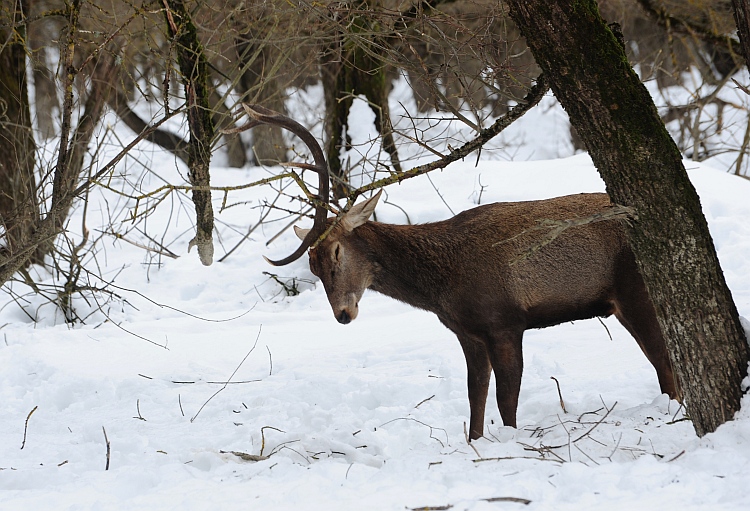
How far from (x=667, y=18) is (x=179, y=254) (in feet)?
29.9

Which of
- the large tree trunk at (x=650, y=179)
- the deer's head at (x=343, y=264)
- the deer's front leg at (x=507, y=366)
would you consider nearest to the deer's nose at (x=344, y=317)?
the deer's head at (x=343, y=264)

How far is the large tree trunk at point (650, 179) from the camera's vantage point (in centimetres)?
420

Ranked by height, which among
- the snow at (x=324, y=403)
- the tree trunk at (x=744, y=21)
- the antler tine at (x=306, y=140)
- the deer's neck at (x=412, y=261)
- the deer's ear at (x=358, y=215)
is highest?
the tree trunk at (x=744, y=21)

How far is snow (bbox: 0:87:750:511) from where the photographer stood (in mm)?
3906

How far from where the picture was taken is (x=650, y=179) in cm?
424

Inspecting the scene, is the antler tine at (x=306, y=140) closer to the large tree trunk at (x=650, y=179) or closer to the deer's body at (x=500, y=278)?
the deer's body at (x=500, y=278)

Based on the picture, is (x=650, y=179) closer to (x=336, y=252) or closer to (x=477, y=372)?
(x=477, y=372)

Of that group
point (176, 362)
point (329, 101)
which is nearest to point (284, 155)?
point (329, 101)

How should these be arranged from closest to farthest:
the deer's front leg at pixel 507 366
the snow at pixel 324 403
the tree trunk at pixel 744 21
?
1. the snow at pixel 324 403
2. the tree trunk at pixel 744 21
3. the deer's front leg at pixel 507 366

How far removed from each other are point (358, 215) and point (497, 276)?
1.11m

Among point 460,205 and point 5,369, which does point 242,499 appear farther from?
point 460,205


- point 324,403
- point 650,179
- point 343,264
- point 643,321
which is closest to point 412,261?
point 343,264

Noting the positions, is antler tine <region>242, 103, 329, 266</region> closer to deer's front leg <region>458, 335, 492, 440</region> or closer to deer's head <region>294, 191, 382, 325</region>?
deer's head <region>294, 191, 382, 325</region>

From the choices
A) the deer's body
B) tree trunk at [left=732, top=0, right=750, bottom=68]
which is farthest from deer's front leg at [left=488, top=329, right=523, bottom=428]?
tree trunk at [left=732, top=0, right=750, bottom=68]
